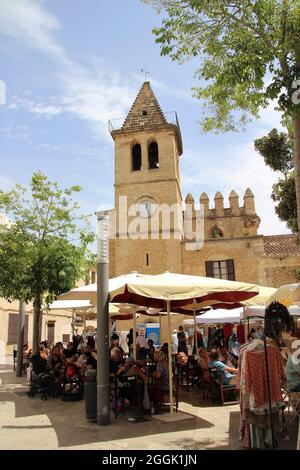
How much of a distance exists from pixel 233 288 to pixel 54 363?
20.1 ft

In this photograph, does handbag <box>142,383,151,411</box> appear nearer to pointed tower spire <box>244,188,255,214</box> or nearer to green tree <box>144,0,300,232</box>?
green tree <box>144,0,300,232</box>

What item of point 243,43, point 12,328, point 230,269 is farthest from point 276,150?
point 12,328

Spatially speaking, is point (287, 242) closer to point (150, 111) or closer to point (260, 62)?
point (150, 111)

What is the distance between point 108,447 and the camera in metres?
5.61

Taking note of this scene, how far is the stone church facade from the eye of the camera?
1072 inches

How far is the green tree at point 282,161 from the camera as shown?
1212 cm

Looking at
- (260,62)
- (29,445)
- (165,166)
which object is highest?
(165,166)

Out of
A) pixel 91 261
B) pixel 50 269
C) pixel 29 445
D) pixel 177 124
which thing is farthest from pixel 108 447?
pixel 177 124

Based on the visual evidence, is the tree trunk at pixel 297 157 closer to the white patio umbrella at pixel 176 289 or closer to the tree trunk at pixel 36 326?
the white patio umbrella at pixel 176 289

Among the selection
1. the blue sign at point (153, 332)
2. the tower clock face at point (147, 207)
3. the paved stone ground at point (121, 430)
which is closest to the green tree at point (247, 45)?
the paved stone ground at point (121, 430)

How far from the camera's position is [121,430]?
657 centimetres

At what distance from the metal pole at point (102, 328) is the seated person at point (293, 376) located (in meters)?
3.05

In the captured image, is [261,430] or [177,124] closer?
[261,430]
